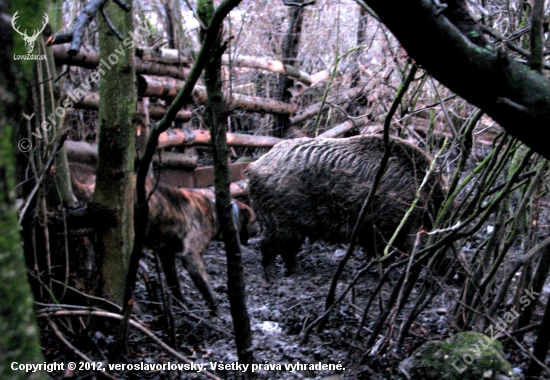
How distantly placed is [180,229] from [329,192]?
1942 millimetres

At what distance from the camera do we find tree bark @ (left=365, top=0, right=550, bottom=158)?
1942mm

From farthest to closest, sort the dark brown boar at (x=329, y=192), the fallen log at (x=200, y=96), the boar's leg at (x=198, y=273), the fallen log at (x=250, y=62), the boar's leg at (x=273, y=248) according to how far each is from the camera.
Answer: the fallen log at (x=250, y=62)
the fallen log at (x=200, y=96)
the boar's leg at (x=273, y=248)
the dark brown boar at (x=329, y=192)
the boar's leg at (x=198, y=273)

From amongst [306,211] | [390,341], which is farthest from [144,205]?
[306,211]

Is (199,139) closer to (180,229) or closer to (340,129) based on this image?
(340,129)

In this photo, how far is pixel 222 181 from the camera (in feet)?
10.5

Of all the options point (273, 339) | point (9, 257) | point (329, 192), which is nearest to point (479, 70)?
point (9, 257)

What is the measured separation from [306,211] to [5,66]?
19.4 feet

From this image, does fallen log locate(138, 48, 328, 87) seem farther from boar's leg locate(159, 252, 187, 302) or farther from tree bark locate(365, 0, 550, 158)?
tree bark locate(365, 0, 550, 158)

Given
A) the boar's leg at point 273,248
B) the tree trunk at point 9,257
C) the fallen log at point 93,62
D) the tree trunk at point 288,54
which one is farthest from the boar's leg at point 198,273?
the tree trunk at point 288,54

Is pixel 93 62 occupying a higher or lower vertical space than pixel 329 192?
higher

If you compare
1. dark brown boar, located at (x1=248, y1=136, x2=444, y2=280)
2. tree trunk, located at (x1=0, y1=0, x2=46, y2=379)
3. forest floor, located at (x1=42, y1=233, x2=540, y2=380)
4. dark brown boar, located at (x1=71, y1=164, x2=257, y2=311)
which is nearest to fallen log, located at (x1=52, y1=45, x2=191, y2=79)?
dark brown boar, located at (x1=71, y1=164, x2=257, y2=311)

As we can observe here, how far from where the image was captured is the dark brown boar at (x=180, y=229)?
5629 mm

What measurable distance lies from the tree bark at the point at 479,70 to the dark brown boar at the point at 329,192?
4.66m

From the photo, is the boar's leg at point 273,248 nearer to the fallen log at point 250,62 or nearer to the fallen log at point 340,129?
the fallen log at point 250,62
